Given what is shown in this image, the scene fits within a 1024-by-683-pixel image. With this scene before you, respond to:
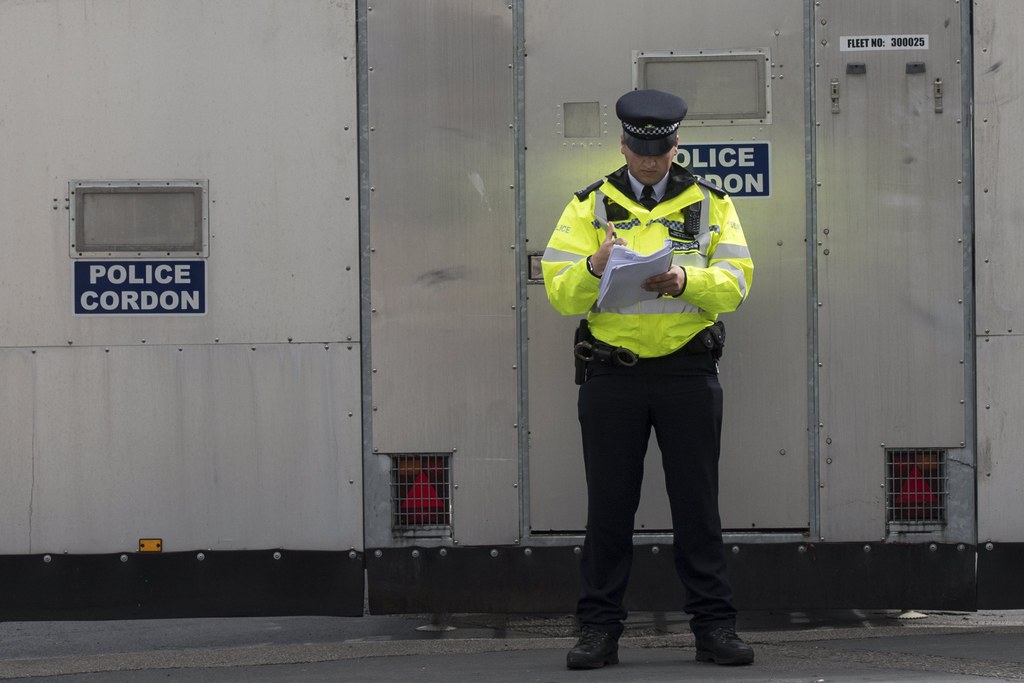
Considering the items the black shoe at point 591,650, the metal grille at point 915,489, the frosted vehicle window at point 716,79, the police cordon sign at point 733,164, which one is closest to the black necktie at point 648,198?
the police cordon sign at point 733,164

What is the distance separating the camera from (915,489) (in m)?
4.74

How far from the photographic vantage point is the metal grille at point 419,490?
15.6ft

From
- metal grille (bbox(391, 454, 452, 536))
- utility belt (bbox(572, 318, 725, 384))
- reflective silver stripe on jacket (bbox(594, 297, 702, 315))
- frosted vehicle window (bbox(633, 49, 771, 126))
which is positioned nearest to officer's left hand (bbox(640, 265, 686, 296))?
reflective silver stripe on jacket (bbox(594, 297, 702, 315))

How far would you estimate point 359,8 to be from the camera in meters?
Result: 4.72

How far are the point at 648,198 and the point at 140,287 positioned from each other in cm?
181

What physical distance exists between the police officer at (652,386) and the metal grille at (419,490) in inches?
23.2

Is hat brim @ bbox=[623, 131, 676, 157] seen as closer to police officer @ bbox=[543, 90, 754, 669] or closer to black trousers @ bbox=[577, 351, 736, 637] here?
police officer @ bbox=[543, 90, 754, 669]

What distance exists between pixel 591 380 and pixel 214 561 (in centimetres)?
150

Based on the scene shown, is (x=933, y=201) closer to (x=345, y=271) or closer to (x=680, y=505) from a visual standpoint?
(x=680, y=505)

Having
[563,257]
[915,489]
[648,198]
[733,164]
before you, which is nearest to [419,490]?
Result: [563,257]

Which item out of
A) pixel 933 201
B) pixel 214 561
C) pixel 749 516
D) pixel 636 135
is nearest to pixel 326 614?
pixel 214 561

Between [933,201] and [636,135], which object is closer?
[636,135]

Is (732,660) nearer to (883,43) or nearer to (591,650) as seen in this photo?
(591,650)

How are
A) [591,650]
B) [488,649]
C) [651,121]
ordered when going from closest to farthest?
1. [651,121]
2. [591,650]
3. [488,649]
